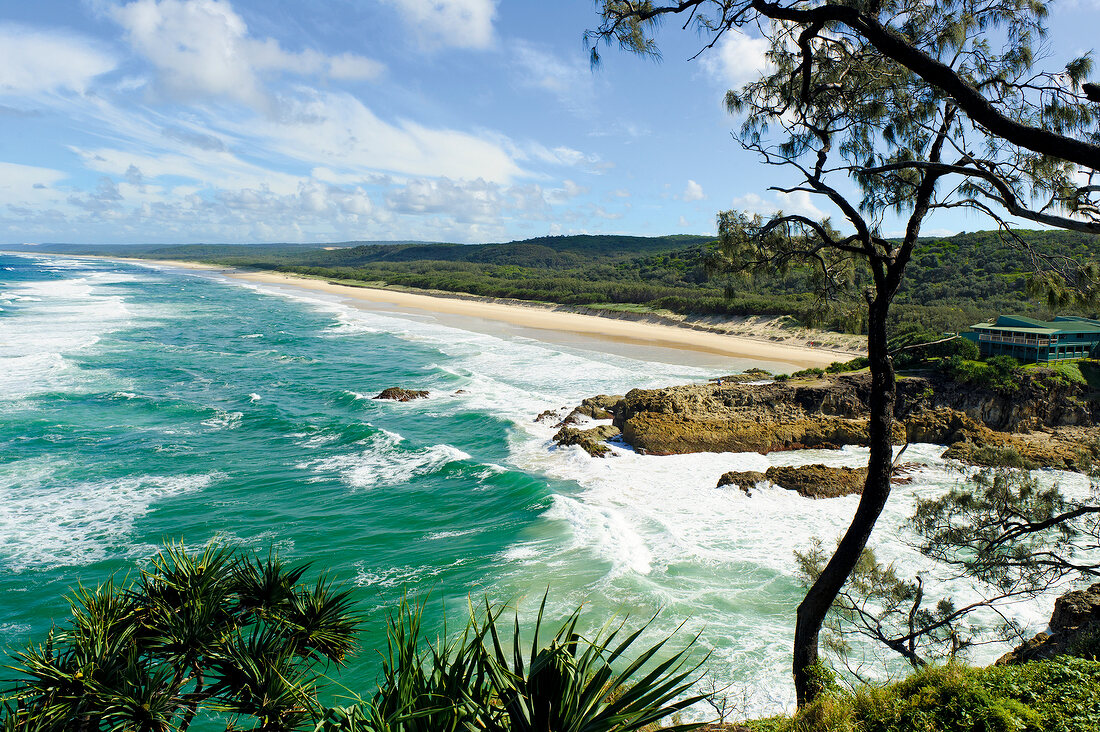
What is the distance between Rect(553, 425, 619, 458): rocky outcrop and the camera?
56.9ft

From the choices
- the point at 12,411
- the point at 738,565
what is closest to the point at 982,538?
the point at 738,565

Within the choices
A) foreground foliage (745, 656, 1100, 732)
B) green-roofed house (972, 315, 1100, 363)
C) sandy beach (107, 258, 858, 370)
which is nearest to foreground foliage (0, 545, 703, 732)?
foreground foliage (745, 656, 1100, 732)

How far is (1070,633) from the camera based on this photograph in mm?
6781

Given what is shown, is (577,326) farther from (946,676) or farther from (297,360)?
(946,676)

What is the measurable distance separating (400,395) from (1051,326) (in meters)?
23.0

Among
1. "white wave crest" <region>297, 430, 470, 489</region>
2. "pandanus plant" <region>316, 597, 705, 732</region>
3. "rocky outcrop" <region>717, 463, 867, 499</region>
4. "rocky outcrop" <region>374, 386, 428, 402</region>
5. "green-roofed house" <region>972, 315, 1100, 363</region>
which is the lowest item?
"white wave crest" <region>297, 430, 470, 489</region>

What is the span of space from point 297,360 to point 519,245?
11934 cm

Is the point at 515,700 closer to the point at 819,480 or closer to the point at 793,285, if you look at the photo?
the point at 819,480

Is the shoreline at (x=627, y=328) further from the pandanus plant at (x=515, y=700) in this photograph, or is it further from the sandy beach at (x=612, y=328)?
the pandanus plant at (x=515, y=700)

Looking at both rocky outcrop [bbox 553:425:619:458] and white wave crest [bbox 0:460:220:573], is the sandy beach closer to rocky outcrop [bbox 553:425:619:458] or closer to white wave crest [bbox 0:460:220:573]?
rocky outcrop [bbox 553:425:619:458]

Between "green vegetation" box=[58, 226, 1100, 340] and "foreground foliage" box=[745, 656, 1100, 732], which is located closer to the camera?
"foreground foliage" box=[745, 656, 1100, 732]

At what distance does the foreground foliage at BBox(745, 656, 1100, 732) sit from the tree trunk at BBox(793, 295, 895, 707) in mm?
647

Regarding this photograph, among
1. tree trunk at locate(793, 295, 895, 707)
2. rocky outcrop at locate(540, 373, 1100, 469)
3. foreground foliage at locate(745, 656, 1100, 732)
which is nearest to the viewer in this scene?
foreground foliage at locate(745, 656, 1100, 732)

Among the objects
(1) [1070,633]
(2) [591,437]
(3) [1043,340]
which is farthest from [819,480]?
(3) [1043,340]
